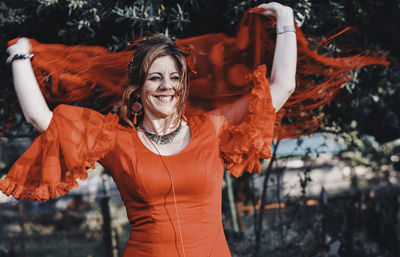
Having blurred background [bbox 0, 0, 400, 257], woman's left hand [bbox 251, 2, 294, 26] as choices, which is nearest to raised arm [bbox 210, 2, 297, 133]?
woman's left hand [bbox 251, 2, 294, 26]

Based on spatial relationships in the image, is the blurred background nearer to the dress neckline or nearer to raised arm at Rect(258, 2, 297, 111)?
raised arm at Rect(258, 2, 297, 111)

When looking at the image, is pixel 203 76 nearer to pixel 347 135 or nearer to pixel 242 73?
pixel 242 73

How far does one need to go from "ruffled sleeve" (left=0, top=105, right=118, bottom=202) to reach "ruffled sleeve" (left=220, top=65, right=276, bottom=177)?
64cm

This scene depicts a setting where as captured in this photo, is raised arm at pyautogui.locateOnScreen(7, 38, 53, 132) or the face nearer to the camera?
raised arm at pyautogui.locateOnScreen(7, 38, 53, 132)

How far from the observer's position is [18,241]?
6.00 m

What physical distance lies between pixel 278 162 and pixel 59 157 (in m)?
3.47

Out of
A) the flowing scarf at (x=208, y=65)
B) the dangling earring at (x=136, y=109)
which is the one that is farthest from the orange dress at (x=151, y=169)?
the flowing scarf at (x=208, y=65)

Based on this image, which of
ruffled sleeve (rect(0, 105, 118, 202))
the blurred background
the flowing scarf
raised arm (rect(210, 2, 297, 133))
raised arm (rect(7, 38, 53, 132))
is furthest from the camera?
the blurred background

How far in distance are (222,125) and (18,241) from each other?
5294 mm

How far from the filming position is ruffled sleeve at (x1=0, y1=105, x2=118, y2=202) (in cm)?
174

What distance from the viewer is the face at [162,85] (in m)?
1.92

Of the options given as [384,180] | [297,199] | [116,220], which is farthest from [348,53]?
[116,220]

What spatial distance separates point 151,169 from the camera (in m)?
1.81

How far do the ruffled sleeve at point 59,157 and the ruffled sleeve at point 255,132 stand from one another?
64 cm
